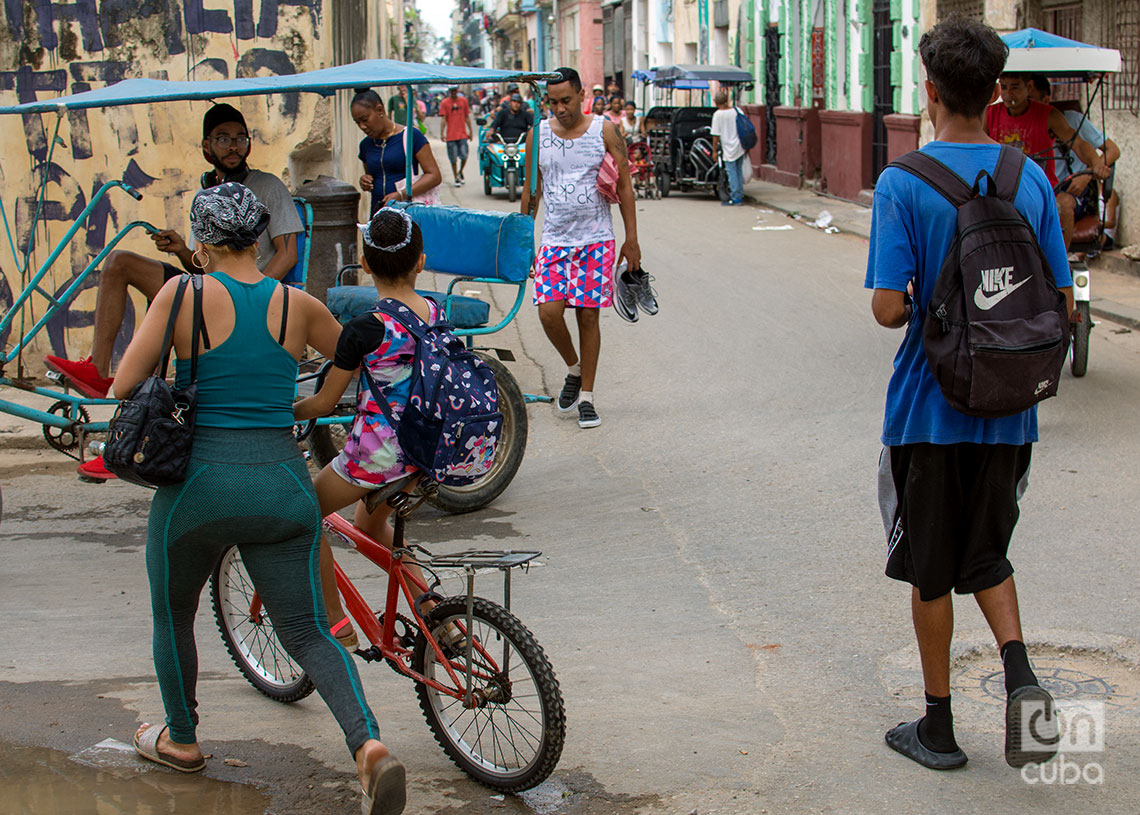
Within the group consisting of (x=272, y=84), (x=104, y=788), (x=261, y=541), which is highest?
(x=272, y=84)

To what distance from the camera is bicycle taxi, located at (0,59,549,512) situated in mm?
5230

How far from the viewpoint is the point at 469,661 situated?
335cm

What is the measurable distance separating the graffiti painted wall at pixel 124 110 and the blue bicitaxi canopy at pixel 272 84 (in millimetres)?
2849

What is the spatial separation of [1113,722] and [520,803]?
1.74 m

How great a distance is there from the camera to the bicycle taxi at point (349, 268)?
5230 mm

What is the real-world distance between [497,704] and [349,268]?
3.66 m

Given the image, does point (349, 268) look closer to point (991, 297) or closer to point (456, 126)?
point (991, 297)

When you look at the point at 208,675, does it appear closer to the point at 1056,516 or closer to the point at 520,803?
the point at 520,803

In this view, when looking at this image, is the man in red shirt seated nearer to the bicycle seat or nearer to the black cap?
the black cap

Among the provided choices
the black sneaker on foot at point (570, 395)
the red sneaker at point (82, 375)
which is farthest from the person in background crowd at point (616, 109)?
the red sneaker at point (82, 375)

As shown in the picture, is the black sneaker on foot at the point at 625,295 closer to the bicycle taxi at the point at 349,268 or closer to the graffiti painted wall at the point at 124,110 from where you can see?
the bicycle taxi at the point at 349,268

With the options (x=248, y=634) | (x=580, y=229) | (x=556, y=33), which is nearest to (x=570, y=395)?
(x=580, y=229)

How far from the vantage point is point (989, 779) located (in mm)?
3381

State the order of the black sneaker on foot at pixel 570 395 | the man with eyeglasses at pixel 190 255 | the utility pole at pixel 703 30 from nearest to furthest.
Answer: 1. the man with eyeglasses at pixel 190 255
2. the black sneaker on foot at pixel 570 395
3. the utility pole at pixel 703 30
